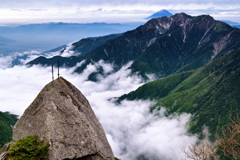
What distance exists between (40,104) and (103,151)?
14475mm

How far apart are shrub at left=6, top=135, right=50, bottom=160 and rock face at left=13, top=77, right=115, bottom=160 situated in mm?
1028

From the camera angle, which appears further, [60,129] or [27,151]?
[60,129]

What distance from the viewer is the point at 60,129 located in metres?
25.7

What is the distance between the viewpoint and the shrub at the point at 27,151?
21.6 meters

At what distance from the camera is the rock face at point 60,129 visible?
2428 centimetres

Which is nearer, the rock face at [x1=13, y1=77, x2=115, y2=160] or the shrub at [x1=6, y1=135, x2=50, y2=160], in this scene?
the shrub at [x1=6, y1=135, x2=50, y2=160]

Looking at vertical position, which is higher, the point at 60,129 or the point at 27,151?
the point at 60,129

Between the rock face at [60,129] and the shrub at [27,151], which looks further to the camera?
the rock face at [60,129]

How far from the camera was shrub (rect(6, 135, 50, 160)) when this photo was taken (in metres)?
21.6

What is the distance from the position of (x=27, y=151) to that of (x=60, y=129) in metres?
5.16

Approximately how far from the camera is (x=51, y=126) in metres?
25.6

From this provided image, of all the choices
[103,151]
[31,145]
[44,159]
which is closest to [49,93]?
[31,145]

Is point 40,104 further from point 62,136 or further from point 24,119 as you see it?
point 62,136

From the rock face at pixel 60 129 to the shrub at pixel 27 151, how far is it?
1.03m
